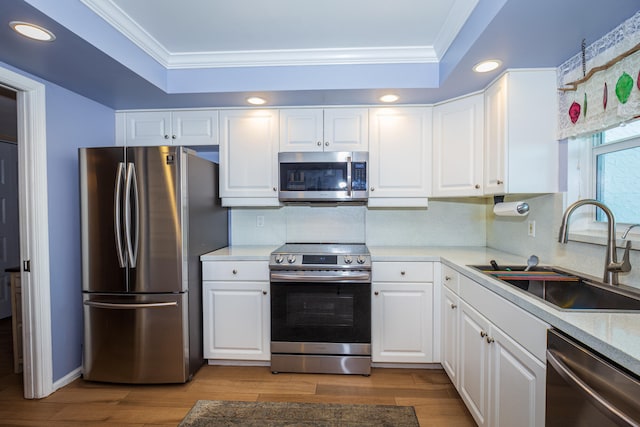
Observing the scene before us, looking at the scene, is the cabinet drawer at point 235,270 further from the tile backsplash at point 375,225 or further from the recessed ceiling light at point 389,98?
the recessed ceiling light at point 389,98

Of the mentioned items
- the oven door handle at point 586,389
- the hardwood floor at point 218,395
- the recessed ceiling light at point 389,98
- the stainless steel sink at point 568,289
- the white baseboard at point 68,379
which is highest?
the recessed ceiling light at point 389,98

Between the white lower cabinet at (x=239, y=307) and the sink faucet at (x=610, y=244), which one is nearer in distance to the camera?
the sink faucet at (x=610, y=244)

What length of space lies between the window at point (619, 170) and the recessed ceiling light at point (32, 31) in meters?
2.95

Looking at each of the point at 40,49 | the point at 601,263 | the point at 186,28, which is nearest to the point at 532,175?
the point at 601,263

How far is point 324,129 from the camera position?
103 inches

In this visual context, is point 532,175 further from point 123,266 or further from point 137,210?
point 123,266

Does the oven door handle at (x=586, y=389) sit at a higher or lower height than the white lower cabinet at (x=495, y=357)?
higher

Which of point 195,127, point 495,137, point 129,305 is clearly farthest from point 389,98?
point 129,305

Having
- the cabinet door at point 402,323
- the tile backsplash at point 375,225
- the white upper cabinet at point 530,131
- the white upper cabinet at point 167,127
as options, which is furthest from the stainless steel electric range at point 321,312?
the white upper cabinet at point 167,127

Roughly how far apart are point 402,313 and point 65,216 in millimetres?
2565

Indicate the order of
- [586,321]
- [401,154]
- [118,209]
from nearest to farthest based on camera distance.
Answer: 1. [586,321]
2. [118,209]
3. [401,154]

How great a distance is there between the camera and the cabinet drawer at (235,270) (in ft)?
7.92

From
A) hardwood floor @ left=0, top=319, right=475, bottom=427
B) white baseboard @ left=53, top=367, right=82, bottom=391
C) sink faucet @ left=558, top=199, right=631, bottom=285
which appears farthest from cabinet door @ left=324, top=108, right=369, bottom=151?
white baseboard @ left=53, top=367, right=82, bottom=391

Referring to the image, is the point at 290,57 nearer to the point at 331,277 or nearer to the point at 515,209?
the point at 331,277
